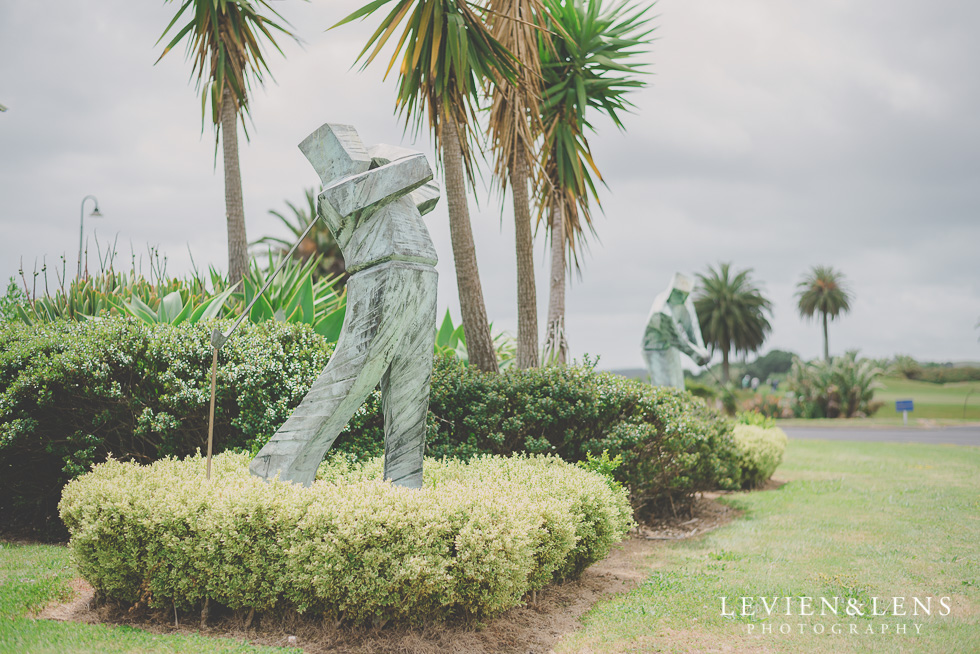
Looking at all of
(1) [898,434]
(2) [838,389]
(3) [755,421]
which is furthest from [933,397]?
(3) [755,421]

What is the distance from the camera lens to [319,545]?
404 centimetres

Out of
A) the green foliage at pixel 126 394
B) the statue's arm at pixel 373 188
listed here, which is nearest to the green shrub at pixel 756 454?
the green foliage at pixel 126 394

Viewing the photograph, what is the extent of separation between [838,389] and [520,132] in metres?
24.6

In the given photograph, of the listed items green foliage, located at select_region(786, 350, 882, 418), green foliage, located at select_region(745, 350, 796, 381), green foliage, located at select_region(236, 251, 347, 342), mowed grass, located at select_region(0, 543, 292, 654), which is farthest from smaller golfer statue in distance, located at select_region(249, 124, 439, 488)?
green foliage, located at select_region(745, 350, 796, 381)

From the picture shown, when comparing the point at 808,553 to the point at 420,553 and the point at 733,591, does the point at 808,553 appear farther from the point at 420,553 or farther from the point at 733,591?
the point at 420,553

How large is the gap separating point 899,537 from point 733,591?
2.92 m

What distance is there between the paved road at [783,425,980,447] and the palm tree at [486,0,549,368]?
14136 millimetres

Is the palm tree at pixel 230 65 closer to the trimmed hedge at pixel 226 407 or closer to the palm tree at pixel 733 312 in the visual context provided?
the trimmed hedge at pixel 226 407

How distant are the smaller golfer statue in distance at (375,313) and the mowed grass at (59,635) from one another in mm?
1193

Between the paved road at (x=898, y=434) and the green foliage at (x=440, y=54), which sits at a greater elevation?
the green foliage at (x=440, y=54)

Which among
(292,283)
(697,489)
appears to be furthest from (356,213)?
(697,489)

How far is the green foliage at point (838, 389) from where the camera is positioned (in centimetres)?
2836

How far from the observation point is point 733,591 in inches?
207

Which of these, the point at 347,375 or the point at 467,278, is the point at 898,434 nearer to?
the point at 467,278
